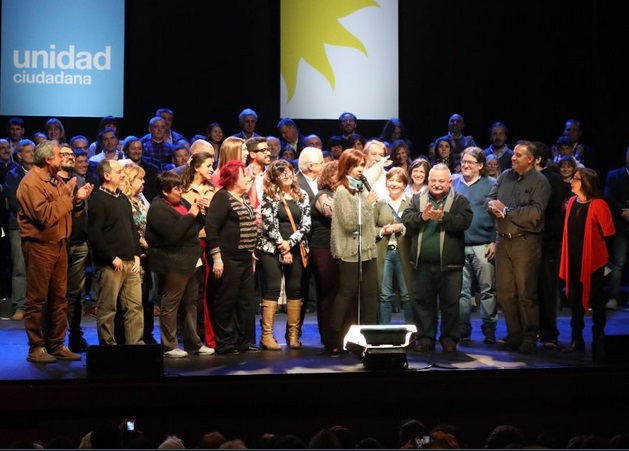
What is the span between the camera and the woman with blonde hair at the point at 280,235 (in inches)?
316

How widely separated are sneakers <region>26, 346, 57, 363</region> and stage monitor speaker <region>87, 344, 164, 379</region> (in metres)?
0.67

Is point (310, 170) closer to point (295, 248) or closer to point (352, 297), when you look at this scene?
point (295, 248)

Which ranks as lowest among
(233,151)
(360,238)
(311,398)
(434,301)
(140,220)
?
(311,398)

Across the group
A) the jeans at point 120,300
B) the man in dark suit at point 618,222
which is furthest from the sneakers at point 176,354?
the man in dark suit at point 618,222

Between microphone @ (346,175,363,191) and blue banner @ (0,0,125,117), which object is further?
blue banner @ (0,0,125,117)

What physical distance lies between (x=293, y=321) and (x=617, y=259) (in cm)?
418

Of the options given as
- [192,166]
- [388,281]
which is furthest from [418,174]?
[192,166]

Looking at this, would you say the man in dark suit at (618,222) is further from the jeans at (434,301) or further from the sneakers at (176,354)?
the sneakers at (176,354)

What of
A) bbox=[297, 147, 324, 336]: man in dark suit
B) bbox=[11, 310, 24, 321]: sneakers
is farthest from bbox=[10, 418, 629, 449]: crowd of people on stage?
bbox=[11, 310, 24, 321]: sneakers

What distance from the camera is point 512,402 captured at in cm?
716

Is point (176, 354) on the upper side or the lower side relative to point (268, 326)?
lower

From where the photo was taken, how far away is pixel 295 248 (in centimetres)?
809

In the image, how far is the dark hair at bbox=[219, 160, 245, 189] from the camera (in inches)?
309

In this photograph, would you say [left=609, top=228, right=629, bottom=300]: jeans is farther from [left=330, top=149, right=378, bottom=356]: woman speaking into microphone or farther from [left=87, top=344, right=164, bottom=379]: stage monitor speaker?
[left=87, top=344, right=164, bottom=379]: stage monitor speaker
